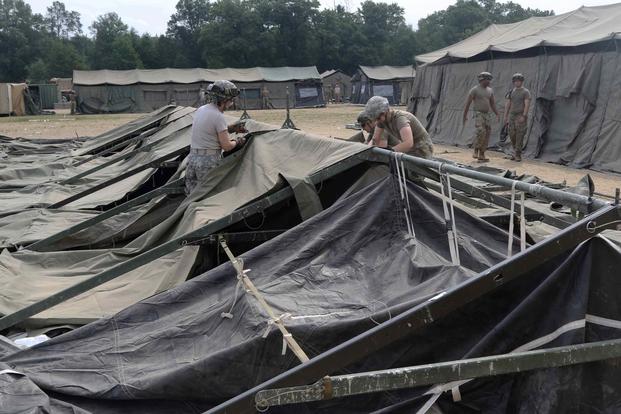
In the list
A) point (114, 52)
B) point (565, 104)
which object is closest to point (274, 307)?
point (565, 104)

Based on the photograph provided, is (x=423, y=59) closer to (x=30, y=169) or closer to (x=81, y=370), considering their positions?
(x=30, y=169)

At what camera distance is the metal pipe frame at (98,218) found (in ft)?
17.9

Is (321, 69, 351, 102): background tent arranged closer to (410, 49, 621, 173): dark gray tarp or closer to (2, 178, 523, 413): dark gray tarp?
(410, 49, 621, 173): dark gray tarp

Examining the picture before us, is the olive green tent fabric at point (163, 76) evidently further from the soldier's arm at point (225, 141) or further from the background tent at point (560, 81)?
the soldier's arm at point (225, 141)

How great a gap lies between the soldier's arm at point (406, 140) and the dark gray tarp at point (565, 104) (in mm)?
7970

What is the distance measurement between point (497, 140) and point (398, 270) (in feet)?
43.8

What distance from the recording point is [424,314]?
7.04ft

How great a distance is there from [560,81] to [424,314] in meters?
12.8

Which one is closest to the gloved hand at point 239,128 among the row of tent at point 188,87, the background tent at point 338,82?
the row of tent at point 188,87

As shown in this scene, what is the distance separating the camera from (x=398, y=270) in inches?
119

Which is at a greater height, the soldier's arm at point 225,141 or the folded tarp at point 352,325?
the soldier's arm at point 225,141

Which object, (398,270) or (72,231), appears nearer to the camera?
(398,270)

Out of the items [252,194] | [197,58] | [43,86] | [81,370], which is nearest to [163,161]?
[252,194]

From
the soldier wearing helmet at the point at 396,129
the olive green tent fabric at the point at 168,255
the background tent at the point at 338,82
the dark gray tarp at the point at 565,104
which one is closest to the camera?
the olive green tent fabric at the point at 168,255
